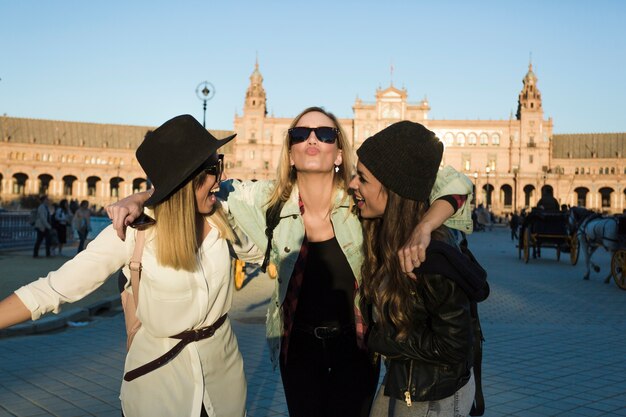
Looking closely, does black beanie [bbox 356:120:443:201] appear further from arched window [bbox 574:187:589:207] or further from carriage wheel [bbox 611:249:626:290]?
arched window [bbox 574:187:589:207]

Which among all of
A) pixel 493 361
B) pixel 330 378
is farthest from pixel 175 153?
pixel 493 361

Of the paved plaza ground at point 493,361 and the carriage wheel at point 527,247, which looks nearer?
the paved plaza ground at point 493,361

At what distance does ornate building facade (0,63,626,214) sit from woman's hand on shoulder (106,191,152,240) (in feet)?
266

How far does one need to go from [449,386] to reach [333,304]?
2.62 feet

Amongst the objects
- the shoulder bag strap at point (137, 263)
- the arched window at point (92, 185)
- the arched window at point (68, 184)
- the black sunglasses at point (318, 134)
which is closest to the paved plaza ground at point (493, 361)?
the black sunglasses at point (318, 134)

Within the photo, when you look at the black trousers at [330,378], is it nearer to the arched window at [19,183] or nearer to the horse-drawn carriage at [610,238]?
the horse-drawn carriage at [610,238]

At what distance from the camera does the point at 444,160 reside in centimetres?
8944

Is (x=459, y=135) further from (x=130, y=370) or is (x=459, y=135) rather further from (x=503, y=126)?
(x=130, y=370)

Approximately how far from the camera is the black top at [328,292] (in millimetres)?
2916

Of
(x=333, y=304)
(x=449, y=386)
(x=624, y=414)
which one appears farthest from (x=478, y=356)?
(x=624, y=414)

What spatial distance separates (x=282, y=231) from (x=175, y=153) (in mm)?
902

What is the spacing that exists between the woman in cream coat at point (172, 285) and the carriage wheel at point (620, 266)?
12378 millimetres

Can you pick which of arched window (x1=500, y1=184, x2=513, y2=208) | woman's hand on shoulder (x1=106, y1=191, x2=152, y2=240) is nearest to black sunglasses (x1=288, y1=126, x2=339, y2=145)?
woman's hand on shoulder (x1=106, y1=191, x2=152, y2=240)

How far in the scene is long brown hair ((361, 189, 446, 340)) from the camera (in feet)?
7.38
